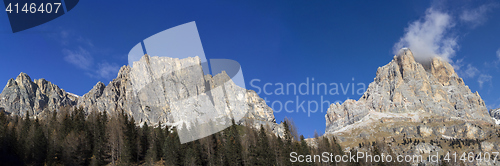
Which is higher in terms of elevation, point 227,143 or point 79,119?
point 79,119

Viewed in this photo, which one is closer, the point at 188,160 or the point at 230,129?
the point at 188,160

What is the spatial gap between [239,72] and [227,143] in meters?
65.2

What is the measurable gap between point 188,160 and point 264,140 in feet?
82.3

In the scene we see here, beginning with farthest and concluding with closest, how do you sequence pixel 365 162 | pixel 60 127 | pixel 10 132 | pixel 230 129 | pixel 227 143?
pixel 365 162 → pixel 230 129 → pixel 227 143 → pixel 60 127 → pixel 10 132

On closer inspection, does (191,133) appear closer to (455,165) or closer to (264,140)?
(264,140)

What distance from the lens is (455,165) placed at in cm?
17138

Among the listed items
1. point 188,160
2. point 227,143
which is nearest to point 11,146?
point 188,160

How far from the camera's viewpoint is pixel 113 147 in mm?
72938

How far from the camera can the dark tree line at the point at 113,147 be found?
6444 centimetres

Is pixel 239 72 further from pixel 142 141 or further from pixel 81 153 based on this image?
pixel 142 141

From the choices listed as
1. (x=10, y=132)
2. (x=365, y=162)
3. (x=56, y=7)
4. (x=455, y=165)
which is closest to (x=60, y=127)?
(x=10, y=132)

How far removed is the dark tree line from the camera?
64438 mm

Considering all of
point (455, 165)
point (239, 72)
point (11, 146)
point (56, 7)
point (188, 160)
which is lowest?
point (455, 165)

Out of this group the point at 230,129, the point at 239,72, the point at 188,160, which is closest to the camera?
the point at 239,72
